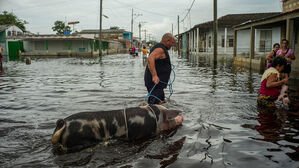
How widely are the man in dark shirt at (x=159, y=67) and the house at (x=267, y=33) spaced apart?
26.9 ft

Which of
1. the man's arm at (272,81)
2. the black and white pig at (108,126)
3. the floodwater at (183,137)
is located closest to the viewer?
the floodwater at (183,137)

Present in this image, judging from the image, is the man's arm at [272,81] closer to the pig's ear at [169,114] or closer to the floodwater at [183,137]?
the floodwater at [183,137]

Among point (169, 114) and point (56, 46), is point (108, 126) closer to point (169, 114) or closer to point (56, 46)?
point (169, 114)

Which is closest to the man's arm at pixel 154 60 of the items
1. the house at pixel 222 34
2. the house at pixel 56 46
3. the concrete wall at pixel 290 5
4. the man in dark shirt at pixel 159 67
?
the man in dark shirt at pixel 159 67

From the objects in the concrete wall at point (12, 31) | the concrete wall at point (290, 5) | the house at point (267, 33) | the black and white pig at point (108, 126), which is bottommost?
the black and white pig at point (108, 126)

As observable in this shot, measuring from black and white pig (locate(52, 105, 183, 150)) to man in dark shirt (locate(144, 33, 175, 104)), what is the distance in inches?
36.9

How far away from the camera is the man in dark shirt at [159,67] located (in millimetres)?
5371

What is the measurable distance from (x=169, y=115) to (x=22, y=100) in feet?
17.0

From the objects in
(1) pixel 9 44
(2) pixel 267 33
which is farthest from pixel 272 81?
(1) pixel 9 44

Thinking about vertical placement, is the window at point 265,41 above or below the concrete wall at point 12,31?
below

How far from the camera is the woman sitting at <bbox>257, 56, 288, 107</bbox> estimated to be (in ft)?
20.3

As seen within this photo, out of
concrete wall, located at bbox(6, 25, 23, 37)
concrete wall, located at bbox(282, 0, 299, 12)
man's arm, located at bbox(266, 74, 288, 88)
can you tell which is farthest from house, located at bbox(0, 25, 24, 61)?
man's arm, located at bbox(266, 74, 288, 88)

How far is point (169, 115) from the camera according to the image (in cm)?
477

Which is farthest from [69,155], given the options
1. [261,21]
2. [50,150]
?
[261,21]
